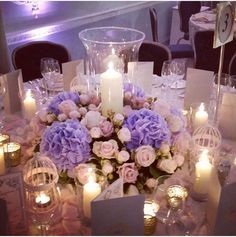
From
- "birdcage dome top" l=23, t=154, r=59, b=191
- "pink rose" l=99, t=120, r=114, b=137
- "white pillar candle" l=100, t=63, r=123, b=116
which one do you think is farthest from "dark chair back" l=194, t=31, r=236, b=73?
"birdcage dome top" l=23, t=154, r=59, b=191

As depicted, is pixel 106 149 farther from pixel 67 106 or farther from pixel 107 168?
pixel 67 106

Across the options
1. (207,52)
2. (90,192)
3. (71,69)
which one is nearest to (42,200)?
(90,192)

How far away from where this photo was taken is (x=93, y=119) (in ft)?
3.45

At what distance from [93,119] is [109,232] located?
323mm

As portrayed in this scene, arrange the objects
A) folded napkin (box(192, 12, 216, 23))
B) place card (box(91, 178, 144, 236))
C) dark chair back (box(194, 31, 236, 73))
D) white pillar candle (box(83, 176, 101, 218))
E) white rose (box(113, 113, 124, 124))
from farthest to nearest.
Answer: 1. folded napkin (box(192, 12, 216, 23))
2. dark chair back (box(194, 31, 236, 73))
3. white rose (box(113, 113, 124, 124))
4. white pillar candle (box(83, 176, 101, 218))
5. place card (box(91, 178, 144, 236))

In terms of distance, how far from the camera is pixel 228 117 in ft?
4.61

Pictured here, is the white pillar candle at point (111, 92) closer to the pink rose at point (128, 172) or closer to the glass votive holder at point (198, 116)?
the pink rose at point (128, 172)

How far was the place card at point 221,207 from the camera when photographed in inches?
34.7

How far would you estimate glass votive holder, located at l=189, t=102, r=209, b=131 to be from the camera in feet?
4.58

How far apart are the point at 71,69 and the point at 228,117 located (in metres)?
0.73

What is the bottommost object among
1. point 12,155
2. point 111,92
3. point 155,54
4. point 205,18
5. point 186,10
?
point 186,10

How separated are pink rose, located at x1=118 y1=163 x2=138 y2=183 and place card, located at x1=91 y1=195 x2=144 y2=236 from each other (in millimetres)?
141

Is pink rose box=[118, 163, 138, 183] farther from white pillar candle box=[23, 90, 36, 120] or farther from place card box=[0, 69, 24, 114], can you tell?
place card box=[0, 69, 24, 114]

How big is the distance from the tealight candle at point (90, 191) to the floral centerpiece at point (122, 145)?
5 cm
